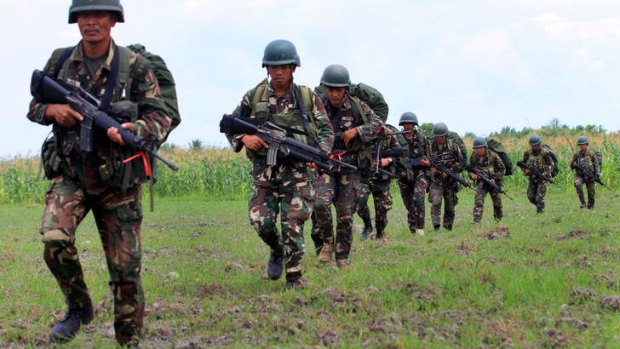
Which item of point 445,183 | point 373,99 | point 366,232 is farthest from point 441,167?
point 373,99

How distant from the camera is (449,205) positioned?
57.1 feet

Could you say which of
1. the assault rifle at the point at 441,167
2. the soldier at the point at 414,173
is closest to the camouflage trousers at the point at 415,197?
the soldier at the point at 414,173

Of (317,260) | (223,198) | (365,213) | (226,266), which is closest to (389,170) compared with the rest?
(365,213)

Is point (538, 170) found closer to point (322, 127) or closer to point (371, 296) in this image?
point (322, 127)

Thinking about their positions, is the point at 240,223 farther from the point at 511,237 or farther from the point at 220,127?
the point at 220,127

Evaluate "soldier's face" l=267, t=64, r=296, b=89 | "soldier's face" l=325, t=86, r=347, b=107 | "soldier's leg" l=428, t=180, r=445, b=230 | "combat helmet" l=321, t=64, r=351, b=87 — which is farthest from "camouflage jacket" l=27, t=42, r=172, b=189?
"soldier's leg" l=428, t=180, r=445, b=230

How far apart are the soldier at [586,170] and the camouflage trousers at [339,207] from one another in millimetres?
13681

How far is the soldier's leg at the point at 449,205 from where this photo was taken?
1727 centimetres

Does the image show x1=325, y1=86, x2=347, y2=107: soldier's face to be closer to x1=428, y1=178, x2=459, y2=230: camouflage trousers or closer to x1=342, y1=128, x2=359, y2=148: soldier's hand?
x1=342, y1=128, x2=359, y2=148: soldier's hand

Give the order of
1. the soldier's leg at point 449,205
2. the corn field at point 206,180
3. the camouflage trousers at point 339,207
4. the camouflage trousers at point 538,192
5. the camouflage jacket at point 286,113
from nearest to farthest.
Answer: the camouflage jacket at point 286,113 → the camouflage trousers at point 339,207 → the soldier's leg at point 449,205 → the camouflage trousers at point 538,192 → the corn field at point 206,180

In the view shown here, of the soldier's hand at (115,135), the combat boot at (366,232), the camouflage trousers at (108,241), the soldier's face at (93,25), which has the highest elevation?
the soldier's face at (93,25)

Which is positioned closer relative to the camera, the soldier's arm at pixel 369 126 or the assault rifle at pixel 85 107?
the assault rifle at pixel 85 107

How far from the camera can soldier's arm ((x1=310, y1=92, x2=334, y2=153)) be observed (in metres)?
9.05

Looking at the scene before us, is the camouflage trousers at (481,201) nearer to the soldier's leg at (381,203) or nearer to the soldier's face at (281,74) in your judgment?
the soldier's leg at (381,203)
